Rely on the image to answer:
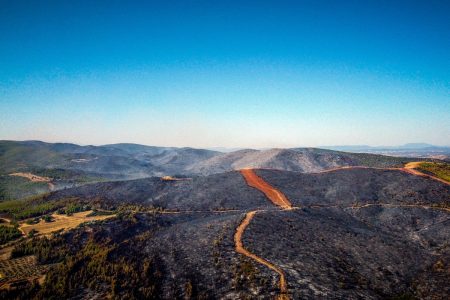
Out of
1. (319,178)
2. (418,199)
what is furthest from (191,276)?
(319,178)

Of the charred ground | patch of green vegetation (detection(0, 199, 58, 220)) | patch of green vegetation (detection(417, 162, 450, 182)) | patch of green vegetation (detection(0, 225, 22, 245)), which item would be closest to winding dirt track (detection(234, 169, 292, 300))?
the charred ground

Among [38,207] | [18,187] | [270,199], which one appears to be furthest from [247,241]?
[18,187]

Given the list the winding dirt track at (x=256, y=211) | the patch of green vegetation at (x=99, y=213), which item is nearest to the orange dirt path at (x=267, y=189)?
the winding dirt track at (x=256, y=211)

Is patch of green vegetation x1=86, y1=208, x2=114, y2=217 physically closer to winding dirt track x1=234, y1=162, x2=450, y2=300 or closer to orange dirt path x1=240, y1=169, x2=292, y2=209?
winding dirt track x1=234, y1=162, x2=450, y2=300

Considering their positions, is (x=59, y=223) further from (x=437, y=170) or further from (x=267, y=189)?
(x=437, y=170)

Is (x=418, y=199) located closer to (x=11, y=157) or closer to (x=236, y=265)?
(x=236, y=265)
